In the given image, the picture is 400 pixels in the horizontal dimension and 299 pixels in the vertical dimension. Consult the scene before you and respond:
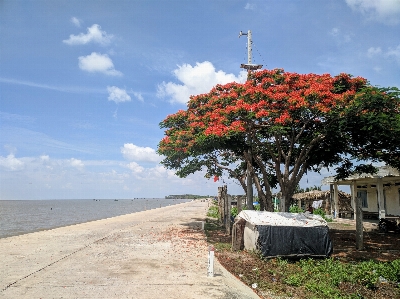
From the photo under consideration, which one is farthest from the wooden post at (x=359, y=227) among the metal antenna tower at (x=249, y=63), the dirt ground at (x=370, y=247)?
the metal antenna tower at (x=249, y=63)

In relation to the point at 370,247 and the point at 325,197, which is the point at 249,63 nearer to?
the point at 370,247

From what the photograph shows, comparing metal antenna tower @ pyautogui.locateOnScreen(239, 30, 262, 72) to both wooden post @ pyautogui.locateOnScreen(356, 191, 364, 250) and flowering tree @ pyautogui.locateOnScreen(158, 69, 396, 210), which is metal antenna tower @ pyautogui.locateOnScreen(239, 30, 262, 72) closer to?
flowering tree @ pyautogui.locateOnScreen(158, 69, 396, 210)

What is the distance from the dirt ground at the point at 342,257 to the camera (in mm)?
7621

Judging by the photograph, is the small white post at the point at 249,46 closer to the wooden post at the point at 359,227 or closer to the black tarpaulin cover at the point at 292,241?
the wooden post at the point at 359,227

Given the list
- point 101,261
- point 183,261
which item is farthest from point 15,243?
point 183,261

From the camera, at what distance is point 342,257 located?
1171 cm

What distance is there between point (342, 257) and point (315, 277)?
3559 millimetres

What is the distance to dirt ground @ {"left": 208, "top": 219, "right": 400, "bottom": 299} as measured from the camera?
25.0 ft

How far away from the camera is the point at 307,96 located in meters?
12.2

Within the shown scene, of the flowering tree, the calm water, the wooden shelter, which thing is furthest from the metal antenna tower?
the calm water

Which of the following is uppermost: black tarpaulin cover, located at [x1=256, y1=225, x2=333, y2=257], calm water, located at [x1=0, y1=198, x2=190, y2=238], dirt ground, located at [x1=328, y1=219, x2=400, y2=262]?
black tarpaulin cover, located at [x1=256, y1=225, x2=333, y2=257]

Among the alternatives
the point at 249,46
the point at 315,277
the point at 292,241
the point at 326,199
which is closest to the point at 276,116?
the point at 292,241

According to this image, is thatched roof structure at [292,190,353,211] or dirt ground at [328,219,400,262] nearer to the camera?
dirt ground at [328,219,400,262]

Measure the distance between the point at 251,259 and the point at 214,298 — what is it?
4.20 metres
